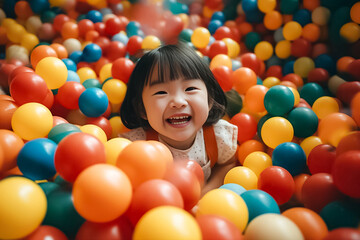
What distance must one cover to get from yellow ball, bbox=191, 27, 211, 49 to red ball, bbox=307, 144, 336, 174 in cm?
102

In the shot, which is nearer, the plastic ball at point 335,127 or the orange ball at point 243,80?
the plastic ball at point 335,127

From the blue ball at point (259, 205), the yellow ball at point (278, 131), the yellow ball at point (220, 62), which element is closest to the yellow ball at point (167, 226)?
the blue ball at point (259, 205)

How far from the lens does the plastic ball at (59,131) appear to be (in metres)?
0.90

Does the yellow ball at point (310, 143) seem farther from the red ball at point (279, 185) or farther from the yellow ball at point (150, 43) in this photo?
the yellow ball at point (150, 43)

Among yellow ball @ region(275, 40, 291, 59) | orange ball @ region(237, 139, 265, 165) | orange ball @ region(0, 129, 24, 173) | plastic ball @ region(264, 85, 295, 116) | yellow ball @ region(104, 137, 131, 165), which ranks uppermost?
yellow ball @ region(275, 40, 291, 59)

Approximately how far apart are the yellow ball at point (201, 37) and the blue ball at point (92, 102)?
76cm

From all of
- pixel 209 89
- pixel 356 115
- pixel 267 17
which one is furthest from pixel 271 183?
pixel 267 17

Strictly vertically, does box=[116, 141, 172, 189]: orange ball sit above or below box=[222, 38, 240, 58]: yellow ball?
below

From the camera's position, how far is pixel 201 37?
172cm

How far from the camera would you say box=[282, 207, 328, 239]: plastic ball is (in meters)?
0.62

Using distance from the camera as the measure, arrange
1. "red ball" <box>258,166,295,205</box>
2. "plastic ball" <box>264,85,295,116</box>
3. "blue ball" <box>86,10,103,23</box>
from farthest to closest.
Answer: "blue ball" <box>86,10,103,23</box>, "plastic ball" <box>264,85,295,116</box>, "red ball" <box>258,166,295,205</box>

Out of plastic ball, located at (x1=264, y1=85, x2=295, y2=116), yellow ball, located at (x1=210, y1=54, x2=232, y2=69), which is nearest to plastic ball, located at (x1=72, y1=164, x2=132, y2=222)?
plastic ball, located at (x1=264, y1=85, x2=295, y2=116)

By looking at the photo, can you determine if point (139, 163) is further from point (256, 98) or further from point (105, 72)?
point (105, 72)

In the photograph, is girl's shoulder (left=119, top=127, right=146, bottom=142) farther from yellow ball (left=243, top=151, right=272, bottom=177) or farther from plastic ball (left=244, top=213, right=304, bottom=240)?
plastic ball (left=244, top=213, right=304, bottom=240)
